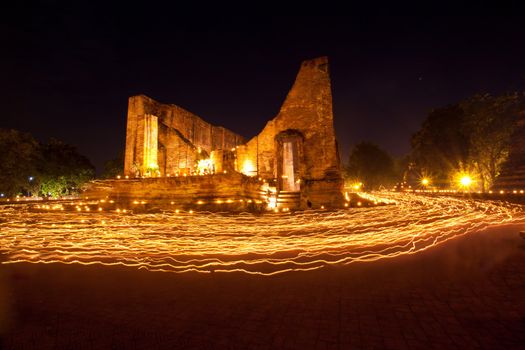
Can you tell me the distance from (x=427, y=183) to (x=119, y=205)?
3153 cm

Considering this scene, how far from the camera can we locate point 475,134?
84.8ft

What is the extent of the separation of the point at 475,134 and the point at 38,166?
49.6 metres

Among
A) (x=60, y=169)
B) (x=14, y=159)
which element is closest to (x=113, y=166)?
(x=60, y=169)

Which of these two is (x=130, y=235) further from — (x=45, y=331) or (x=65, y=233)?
(x=45, y=331)

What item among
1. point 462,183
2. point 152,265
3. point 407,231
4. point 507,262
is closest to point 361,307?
point 507,262

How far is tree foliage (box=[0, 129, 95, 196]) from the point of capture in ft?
84.4

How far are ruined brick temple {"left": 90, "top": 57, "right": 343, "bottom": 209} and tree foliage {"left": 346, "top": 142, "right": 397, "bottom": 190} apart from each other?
28.9 meters

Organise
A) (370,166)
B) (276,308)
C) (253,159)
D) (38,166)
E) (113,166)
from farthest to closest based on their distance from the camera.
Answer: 1. (370,166)
2. (113,166)
3. (38,166)
4. (253,159)
5. (276,308)

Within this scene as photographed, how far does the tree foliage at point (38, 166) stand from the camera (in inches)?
1013

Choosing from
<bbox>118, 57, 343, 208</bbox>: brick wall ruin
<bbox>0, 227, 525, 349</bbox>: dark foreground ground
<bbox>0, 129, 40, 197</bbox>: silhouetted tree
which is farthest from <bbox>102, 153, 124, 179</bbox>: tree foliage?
<bbox>0, 227, 525, 349</bbox>: dark foreground ground

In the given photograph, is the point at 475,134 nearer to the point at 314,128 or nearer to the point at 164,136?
the point at 314,128

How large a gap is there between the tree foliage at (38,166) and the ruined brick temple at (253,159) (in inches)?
532

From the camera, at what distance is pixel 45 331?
7.63 feet

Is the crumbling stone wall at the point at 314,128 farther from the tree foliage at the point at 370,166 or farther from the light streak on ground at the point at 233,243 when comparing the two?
the tree foliage at the point at 370,166
